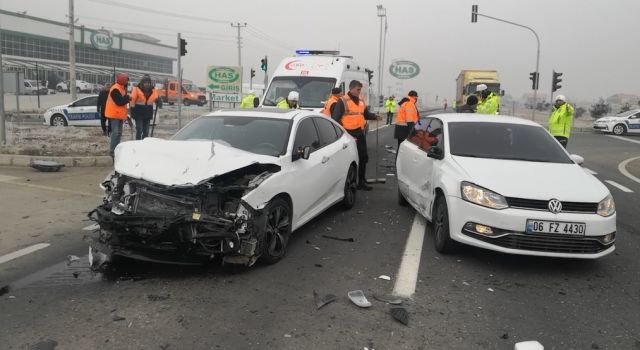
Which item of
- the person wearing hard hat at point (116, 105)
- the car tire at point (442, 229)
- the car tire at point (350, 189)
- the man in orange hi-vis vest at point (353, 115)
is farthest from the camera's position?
the person wearing hard hat at point (116, 105)

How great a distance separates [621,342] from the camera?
369 centimetres

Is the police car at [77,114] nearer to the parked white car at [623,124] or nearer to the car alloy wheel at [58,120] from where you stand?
the car alloy wheel at [58,120]

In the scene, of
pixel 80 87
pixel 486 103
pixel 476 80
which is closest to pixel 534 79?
pixel 476 80

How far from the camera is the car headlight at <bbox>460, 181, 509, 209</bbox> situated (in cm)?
496

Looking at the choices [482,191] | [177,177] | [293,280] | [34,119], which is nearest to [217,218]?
[177,177]

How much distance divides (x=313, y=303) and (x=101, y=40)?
264 feet

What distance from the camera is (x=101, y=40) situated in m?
75.4

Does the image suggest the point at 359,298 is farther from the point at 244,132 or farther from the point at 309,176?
the point at 244,132

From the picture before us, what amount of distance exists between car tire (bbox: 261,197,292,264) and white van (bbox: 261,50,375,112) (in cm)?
825

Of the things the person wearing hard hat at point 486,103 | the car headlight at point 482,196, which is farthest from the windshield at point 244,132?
the person wearing hard hat at point 486,103

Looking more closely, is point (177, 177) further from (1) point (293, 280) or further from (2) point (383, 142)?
(2) point (383, 142)

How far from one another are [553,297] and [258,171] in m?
2.88

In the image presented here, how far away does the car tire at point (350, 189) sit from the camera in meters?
7.62

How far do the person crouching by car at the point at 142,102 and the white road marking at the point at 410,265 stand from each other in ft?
26.5
